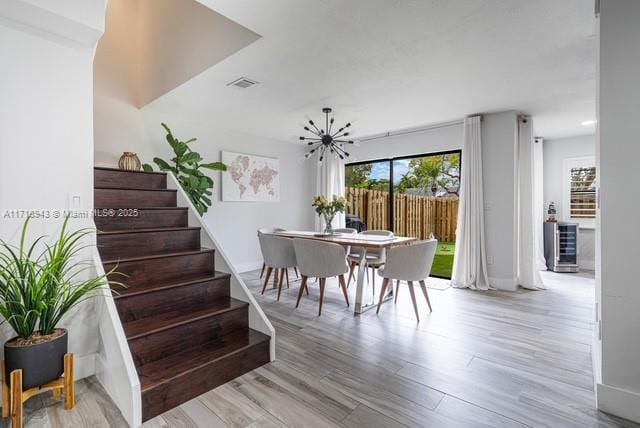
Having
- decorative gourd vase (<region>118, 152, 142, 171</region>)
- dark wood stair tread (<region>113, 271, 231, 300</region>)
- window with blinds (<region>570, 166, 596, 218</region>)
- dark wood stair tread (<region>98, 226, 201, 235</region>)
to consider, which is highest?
decorative gourd vase (<region>118, 152, 142, 171</region>)

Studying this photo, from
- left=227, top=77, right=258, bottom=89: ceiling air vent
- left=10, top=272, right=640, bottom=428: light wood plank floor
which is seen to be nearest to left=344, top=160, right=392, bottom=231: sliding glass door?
left=10, top=272, right=640, bottom=428: light wood plank floor

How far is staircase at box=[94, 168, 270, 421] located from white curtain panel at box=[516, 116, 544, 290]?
13.0ft

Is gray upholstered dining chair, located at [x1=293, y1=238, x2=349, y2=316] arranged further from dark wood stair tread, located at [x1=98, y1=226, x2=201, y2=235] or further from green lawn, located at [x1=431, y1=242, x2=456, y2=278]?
green lawn, located at [x1=431, y1=242, x2=456, y2=278]

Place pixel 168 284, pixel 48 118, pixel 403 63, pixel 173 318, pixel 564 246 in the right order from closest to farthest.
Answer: pixel 48 118 < pixel 173 318 < pixel 168 284 < pixel 403 63 < pixel 564 246

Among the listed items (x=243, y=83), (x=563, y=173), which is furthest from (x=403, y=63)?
(x=563, y=173)

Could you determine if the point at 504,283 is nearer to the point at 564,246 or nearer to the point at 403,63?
the point at 564,246

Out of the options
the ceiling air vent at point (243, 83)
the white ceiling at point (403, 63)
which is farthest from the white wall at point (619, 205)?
the ceiling air vent at point (243, 83)

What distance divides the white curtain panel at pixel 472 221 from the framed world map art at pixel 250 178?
3.41 m

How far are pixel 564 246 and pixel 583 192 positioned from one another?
1088 mm

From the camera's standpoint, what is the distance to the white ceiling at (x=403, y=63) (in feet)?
7.07

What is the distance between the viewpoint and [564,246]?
561 centimetres

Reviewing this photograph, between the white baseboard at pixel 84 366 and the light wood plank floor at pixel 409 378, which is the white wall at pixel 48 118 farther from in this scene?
the light wood plank floor at pixel 409 378

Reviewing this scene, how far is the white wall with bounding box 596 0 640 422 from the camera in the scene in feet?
5.56

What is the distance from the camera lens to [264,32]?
2.42 m
